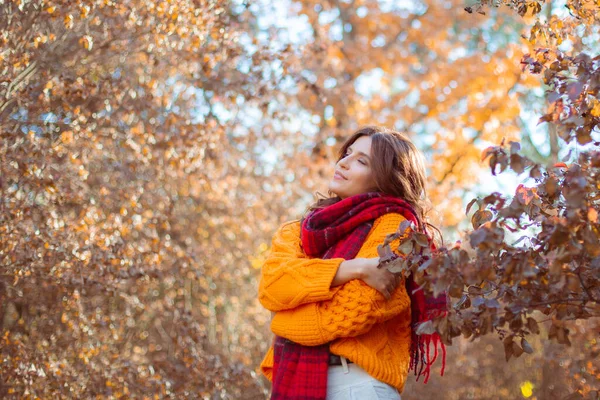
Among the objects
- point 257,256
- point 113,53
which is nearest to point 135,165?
point 113,53

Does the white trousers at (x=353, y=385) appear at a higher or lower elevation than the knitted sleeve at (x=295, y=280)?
lower

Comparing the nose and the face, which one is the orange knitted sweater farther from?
the nose

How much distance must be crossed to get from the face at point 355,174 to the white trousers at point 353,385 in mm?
675

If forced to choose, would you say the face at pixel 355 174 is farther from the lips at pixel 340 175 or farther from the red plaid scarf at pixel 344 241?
the red plaid scarf at pixel 344 241

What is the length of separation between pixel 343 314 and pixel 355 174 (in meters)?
0.62

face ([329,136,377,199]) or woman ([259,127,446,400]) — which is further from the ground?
face ([329,136,377,199])

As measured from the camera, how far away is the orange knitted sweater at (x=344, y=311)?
2.33 m

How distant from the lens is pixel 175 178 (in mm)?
6121

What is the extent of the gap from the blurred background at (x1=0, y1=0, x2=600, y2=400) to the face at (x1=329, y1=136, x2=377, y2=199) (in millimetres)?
570

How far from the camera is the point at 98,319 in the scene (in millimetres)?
4250

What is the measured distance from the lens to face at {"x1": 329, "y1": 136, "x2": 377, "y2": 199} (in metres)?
2.70

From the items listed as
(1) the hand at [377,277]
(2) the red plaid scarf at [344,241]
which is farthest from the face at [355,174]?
(1) the hand at [377,277]

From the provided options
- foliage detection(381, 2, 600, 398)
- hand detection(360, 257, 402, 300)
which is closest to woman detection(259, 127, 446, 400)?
hand detection(360, 257, 402, 300)

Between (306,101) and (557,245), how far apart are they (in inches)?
264
